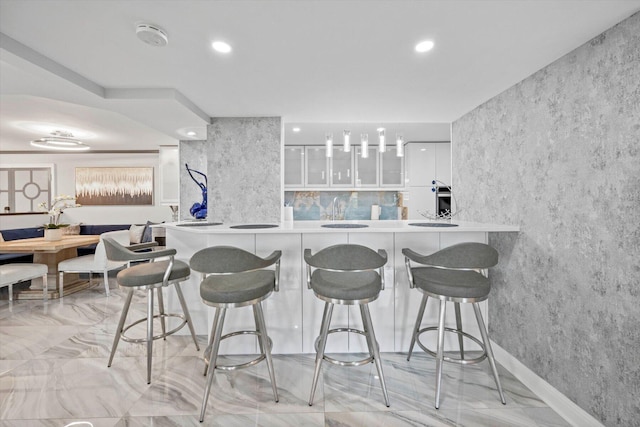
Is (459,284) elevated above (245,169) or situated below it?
below

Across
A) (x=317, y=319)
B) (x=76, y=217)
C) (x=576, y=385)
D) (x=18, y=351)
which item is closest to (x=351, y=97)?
(x=317, y=319)

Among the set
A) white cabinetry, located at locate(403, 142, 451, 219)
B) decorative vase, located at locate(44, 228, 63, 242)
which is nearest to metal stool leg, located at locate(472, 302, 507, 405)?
white cabinetry, located at locate(403, 142, 451, 219)

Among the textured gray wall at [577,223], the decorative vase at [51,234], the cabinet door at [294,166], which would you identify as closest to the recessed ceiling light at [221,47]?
the textured gray wall at [577,223]

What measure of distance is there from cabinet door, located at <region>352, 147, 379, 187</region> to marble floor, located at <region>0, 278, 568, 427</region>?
10.1ft

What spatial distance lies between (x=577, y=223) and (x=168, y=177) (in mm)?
4814

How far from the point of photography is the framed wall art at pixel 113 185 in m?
6.01

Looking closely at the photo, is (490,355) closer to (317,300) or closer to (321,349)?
(321,349)

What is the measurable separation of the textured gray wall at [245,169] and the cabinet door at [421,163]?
8.52 feet

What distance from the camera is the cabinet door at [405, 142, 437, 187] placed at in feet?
15.3

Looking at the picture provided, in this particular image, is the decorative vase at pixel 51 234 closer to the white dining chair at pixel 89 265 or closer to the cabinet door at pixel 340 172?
the white dining chair at pixel 89 265

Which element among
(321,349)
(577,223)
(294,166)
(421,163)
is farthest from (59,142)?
(577,223)

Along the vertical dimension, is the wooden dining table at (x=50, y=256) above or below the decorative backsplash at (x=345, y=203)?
below

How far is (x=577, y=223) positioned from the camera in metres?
1.56

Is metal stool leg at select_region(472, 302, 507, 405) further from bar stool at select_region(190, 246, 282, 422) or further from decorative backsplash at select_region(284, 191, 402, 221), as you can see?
decorative backsplash at select_region(284, 191, 402, 221)
